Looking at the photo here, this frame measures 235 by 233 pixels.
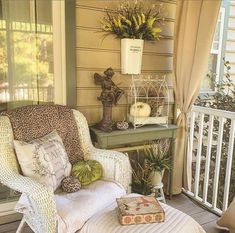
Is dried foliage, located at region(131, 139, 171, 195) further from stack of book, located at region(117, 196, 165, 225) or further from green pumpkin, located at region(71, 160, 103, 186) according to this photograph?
stack of book, located at region(117, 196, 165, 225)

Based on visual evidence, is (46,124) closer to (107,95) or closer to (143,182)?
(107,95)

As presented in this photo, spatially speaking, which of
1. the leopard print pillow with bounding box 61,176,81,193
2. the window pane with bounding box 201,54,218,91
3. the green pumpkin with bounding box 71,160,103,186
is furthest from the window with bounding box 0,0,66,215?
the window pane with bounding box 201,54,218,91

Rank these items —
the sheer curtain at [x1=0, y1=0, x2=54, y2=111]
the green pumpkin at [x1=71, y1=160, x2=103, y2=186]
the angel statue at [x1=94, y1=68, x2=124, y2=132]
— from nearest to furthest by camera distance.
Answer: the green pumpkin at [x1=71, y1=160, x2=103, y2=186], the sheer curtain at [x1=0, y1=0, x2=54, y2=111], the angel statue at [x1=94, y1=68, x2=124, y2=132]

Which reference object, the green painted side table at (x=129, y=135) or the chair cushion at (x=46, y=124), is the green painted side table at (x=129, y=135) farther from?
the chair cushion at (x=46, y=124)

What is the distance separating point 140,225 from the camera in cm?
132

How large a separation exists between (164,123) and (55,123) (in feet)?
3.32

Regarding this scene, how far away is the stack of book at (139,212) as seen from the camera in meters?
1.32

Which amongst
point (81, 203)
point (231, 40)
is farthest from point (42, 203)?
point (231, 40)

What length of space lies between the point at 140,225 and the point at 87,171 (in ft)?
1.92

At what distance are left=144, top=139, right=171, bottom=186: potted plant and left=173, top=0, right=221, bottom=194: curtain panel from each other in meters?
0.23

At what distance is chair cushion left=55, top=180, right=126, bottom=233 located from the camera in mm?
1363

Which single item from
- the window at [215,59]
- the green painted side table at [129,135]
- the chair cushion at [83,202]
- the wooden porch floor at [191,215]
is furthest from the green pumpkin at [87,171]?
the window at [215,59]

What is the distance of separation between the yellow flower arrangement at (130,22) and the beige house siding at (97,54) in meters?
0.07

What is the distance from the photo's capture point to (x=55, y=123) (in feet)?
6.36
